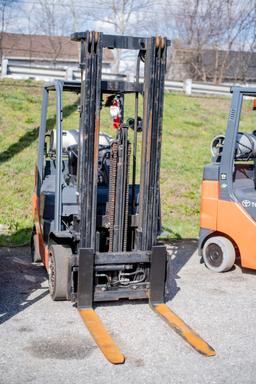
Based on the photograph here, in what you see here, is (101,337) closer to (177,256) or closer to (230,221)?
(230,221)

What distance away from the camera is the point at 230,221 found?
743 centimetres

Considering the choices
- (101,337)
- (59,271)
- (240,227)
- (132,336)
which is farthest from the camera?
(240,227)

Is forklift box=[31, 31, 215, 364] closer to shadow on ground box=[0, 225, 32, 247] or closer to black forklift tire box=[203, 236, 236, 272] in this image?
black forklift tire box=[203, 236, 236, 272]

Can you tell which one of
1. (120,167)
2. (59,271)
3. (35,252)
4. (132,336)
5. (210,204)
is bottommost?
(132,336)

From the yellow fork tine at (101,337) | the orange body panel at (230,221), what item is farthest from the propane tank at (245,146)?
the yellow fork tine at (101,337)

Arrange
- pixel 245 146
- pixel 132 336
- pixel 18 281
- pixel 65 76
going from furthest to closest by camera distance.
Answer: pixel 65 76 → pixel 245 146 → pixel 18 281 → pixel 132 336

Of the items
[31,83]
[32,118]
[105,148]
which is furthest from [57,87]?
[31,83]

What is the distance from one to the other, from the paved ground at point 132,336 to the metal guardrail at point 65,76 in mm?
13077

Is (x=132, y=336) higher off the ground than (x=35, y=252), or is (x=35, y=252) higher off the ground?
(x=35, y=252)

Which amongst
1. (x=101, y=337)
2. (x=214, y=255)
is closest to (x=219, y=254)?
(x=214, y=255)

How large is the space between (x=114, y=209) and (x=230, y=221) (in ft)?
6.81

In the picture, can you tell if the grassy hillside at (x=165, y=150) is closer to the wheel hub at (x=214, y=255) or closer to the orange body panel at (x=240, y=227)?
the wheel hub at (x=214, y=255)

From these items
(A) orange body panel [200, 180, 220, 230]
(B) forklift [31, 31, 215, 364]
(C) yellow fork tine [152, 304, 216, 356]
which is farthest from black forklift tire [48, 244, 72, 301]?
(A) orange body panel [200, 180, 220, 230]

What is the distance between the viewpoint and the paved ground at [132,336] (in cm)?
448
